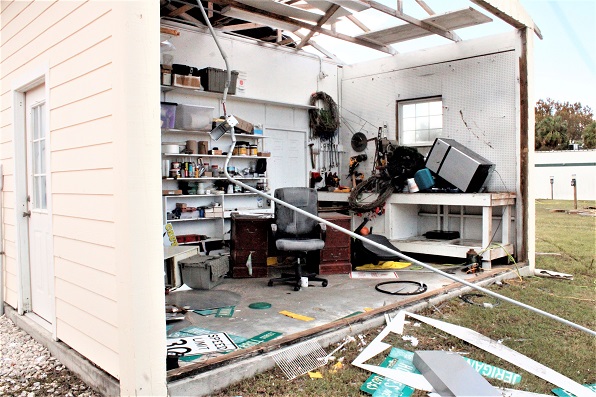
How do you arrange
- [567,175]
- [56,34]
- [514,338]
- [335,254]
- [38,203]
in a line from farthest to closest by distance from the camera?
[567,175] < [335,254] < [38,203] < [514,338] < [56,34]

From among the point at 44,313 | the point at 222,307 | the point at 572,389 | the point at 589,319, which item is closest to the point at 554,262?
the point at 589,319

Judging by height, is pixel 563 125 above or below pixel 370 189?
above

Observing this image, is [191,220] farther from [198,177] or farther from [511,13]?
[511,13]

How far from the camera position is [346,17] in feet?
22.0

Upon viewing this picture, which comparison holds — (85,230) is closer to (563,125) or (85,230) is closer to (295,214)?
(295,214)

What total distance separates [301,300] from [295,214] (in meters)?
1.09

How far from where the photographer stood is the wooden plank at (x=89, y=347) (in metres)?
2.72

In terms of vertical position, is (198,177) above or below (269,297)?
above

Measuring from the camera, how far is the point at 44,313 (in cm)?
396

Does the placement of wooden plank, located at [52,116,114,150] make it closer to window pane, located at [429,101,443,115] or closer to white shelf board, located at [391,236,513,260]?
white shelf board, located at [391,236,513,260]

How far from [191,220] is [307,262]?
6.25 ft

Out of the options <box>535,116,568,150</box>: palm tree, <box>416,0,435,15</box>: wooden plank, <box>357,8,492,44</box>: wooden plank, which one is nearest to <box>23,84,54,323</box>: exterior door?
<box>357,8,492,44</box>: wooden plank

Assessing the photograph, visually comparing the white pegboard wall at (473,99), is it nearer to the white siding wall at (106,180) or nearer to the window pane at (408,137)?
the window pane at (408,137)

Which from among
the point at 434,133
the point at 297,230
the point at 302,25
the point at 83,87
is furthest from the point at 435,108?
the point at 83,87
